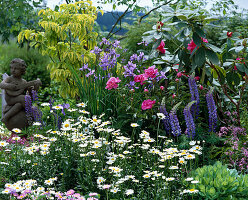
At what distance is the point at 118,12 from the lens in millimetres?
7664

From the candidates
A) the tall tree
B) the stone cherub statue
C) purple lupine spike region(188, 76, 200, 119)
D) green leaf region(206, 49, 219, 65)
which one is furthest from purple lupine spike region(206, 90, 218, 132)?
the tall tree

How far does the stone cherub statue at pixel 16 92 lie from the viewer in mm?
4773

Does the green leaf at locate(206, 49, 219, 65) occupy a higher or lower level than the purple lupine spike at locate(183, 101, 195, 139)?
higher

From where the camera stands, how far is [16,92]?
4.86 metres

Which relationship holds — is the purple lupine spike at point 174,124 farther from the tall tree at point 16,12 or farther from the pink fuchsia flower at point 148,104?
the tall tree at point 16,12

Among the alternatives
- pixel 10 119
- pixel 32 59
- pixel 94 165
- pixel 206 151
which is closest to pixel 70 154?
pixel 94 165

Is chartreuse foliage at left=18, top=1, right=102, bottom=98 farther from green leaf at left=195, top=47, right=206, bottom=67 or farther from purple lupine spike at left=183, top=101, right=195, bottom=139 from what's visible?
purple lupine spike at left=183, top=101, right=195, bottom=139

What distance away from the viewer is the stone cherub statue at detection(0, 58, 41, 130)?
477 centimetres

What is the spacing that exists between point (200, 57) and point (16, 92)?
124 inches

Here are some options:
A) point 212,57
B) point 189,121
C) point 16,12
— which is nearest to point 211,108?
point 189,121

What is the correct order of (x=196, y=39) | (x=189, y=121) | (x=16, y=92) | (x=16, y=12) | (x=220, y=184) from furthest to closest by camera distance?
(x=16, y=12) < (x=16, y=92) < (x=196, y=39) < (x=189, y=121) < (x=220, y=184)

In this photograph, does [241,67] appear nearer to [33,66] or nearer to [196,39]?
[196,39]

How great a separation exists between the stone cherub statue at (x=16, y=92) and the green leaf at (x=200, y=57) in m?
2.77

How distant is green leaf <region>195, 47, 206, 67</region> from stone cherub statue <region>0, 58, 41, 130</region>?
2.77 m
